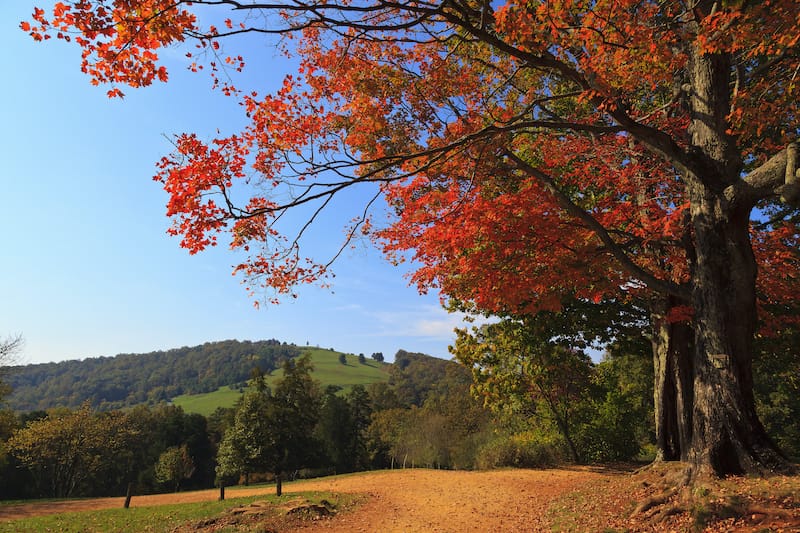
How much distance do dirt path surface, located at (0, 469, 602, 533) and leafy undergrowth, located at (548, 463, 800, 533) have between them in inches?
45.6

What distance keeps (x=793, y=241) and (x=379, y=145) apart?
1139 centimetres

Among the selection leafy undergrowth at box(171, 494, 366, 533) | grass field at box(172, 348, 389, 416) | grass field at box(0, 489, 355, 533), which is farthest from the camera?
grass field at box(172, 348, 389, 416)

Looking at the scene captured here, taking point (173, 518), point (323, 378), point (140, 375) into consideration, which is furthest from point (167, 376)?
point (173, 518)

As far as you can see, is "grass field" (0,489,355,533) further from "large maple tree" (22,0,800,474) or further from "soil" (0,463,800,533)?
"large maple tree" (22,0,800,474)

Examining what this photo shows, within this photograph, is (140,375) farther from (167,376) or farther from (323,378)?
(323,378)

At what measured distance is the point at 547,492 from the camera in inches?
428

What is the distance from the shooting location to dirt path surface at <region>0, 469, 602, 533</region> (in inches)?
346

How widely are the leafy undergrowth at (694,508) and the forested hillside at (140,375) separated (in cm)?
10689

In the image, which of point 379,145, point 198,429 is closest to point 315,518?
point 379,145

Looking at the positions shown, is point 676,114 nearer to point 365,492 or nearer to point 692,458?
point 692,458

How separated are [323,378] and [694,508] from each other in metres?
126

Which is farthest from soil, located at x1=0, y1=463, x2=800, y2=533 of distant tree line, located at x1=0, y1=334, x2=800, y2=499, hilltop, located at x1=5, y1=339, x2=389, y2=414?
hilltop, located at x1=5, y1=339, x2=389, y2=414

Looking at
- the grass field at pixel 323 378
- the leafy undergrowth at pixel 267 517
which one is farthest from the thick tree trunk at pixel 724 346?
the grass field at pixel 323 378

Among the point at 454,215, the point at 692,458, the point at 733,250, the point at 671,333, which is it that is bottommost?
the point at 692,458
